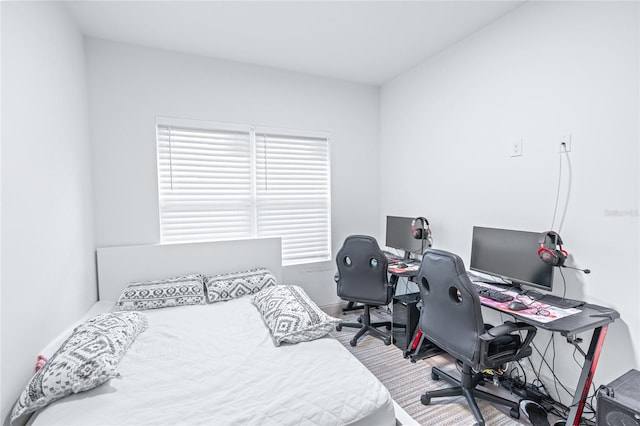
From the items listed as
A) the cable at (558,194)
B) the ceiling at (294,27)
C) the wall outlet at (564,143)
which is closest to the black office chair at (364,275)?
the cable at (558,194)

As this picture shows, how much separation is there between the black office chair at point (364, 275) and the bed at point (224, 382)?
987 mm

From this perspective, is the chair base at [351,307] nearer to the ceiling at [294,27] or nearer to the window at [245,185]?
the window at [245,185]

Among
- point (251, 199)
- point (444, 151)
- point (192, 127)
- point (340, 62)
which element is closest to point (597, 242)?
Answer: point (444, 151)

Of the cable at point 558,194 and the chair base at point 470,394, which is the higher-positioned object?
the cable at point 558,194

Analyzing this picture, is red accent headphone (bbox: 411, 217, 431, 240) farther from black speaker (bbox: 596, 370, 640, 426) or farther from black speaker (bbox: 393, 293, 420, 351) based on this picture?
black speaker (bbox: 596, 370, 640, 426)

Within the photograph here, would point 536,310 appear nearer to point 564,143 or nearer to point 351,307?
point 564,143

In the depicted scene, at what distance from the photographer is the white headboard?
8.79 feet

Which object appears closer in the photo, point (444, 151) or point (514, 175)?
point (514, 175)

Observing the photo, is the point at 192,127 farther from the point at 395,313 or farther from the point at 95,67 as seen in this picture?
the point at 395,313

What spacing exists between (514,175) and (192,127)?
2.96 metres

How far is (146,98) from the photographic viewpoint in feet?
9.26

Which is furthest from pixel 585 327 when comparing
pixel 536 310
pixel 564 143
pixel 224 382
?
pixel 224 382

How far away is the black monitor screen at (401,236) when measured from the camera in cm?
317

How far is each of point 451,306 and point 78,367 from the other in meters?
2.05
